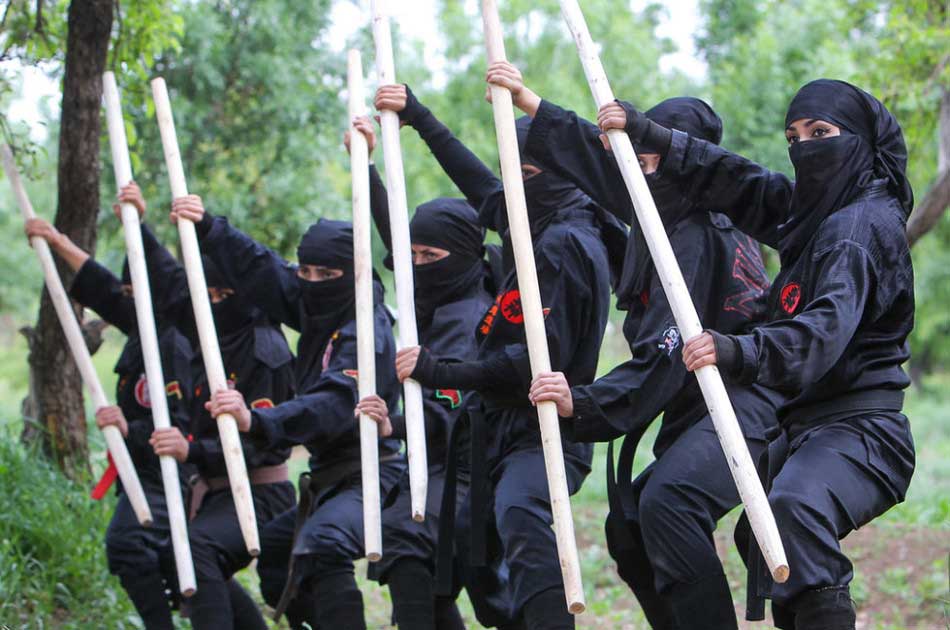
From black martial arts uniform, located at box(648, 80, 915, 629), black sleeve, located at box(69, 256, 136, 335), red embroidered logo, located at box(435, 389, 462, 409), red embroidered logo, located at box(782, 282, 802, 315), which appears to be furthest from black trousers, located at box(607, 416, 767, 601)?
black sleeve, located at box(69, 256, 136, 335)

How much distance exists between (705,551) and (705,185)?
1.25m

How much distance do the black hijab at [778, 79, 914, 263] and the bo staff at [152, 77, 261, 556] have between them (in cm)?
242

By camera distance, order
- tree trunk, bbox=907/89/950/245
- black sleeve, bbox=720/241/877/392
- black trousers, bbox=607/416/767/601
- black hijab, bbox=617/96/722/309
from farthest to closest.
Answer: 1. tree trunk, bbox=907/89/950/245
2. black hijab, bbox=617/96/722/309
3. black trousers, bbox=607/416/767/601
4. black sleeve, bbox=720/241/877/392

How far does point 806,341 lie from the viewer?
3.48 metres

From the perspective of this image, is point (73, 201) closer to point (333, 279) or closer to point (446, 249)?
point (333, 279)

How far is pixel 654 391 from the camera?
4.28 metres

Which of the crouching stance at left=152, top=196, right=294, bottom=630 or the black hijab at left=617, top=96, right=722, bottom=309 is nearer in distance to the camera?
the black hijab at left=617, top=96, right=722, bottom=309

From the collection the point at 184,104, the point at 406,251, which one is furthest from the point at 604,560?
the point at 184,104

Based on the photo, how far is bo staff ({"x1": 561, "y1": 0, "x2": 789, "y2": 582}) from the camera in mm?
3295

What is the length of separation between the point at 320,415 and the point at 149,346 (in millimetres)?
867

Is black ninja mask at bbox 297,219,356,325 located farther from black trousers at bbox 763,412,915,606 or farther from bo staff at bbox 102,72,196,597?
black trousers at bbox 763,412,915,606

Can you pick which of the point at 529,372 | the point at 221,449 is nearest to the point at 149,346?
the point at 221,449

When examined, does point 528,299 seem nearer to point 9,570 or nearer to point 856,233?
point 856,233

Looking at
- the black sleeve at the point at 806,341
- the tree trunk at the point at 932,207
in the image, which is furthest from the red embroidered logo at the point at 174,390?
the tree trunk at the point at 932,207
